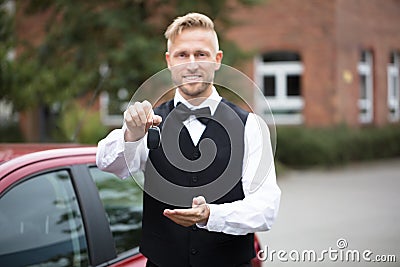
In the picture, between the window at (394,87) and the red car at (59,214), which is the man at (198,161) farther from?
the window at (394,87)

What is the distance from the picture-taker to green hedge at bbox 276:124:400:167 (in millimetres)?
16297

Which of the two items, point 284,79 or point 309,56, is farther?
point 284,79

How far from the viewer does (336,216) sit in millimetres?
9883

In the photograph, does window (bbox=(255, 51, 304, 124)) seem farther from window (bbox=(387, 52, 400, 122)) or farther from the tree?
the tree

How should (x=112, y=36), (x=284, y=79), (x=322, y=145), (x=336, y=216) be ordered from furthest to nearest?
(x=284, y=79) < (x=322, y=145) < (x=112, y=36) < (x=336, y=216)

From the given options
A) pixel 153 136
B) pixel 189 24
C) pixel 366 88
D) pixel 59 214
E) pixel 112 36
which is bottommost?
pixel 366 88

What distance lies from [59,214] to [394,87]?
20.7 metres

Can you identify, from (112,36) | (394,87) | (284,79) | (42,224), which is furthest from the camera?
(394,87)

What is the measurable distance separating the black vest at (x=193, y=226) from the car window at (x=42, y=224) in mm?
618

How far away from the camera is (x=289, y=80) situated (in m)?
18.8

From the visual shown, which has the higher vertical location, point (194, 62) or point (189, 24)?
point (189, 24)

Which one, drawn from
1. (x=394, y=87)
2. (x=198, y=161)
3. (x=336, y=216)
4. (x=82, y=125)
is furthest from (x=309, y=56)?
(x=198, y=161)

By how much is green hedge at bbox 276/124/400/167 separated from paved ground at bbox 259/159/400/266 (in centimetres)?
47

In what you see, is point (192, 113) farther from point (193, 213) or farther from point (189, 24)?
point (193, 213)
